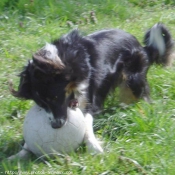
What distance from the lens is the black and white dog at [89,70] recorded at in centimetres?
416

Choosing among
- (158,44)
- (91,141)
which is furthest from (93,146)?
(158,44)

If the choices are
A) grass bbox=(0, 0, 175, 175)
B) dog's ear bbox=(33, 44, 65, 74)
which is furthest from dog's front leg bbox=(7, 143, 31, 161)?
dog's ear bbox=(33, 44, 65, 74)

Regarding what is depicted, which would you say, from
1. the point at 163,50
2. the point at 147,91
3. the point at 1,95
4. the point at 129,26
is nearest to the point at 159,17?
the point at 129,26

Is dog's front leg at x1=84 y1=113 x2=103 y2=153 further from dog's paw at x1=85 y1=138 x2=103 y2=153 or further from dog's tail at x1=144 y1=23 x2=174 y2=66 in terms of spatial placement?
dog's tail at x1=144 y1=23 x2=174 y2=66

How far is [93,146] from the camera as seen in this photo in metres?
4.27

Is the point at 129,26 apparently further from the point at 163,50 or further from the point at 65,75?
the point at 65,75

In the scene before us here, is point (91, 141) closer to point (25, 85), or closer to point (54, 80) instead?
point (54, 80)

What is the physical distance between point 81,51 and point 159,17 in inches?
125

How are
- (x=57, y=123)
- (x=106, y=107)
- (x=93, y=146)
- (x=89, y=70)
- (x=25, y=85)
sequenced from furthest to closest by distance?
1. (x=106, y=107)
2. (x=89, y=70)
3. (x=25, y=85)
4. (x=93, y=146)
5. (x=57, y=123)

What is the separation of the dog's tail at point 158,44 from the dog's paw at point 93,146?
1711 millimetres

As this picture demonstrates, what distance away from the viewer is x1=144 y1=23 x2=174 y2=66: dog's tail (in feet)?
18.6

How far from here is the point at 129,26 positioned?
719cm

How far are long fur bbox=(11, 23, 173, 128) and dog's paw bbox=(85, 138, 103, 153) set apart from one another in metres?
0.34

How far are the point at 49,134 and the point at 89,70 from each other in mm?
816
